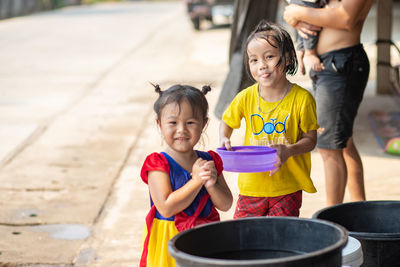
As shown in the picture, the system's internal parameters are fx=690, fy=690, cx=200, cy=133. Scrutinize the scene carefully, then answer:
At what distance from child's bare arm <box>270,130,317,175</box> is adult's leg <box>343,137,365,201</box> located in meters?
1.13

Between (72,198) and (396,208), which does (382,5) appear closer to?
(72,198)

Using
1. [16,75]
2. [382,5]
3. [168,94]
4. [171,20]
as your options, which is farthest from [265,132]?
[171,20]

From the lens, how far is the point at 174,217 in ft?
8.85

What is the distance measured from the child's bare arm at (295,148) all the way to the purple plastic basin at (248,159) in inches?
2.1

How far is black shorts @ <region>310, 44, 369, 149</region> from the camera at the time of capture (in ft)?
13.3

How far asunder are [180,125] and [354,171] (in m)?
2.01

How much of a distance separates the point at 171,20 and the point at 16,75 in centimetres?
1843

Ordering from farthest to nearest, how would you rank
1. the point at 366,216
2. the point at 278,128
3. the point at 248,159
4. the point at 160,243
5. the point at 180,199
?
the point at 278,128
the point at 366,216
the point at 248,159
the point at 160,243
the point at 180,199

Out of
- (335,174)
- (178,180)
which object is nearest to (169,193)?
(178,180)

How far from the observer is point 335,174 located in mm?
4125

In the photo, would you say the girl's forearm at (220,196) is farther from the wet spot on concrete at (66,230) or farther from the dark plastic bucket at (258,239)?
the wet spot on concrete at (66,230)

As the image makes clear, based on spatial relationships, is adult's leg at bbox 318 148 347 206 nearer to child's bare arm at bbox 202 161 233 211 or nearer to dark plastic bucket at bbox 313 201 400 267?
dark plastic bucket at bbox 313 201 400 267

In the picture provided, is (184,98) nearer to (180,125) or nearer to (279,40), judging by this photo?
(180,125)

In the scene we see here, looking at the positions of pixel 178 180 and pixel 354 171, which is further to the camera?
pixel 354 171
